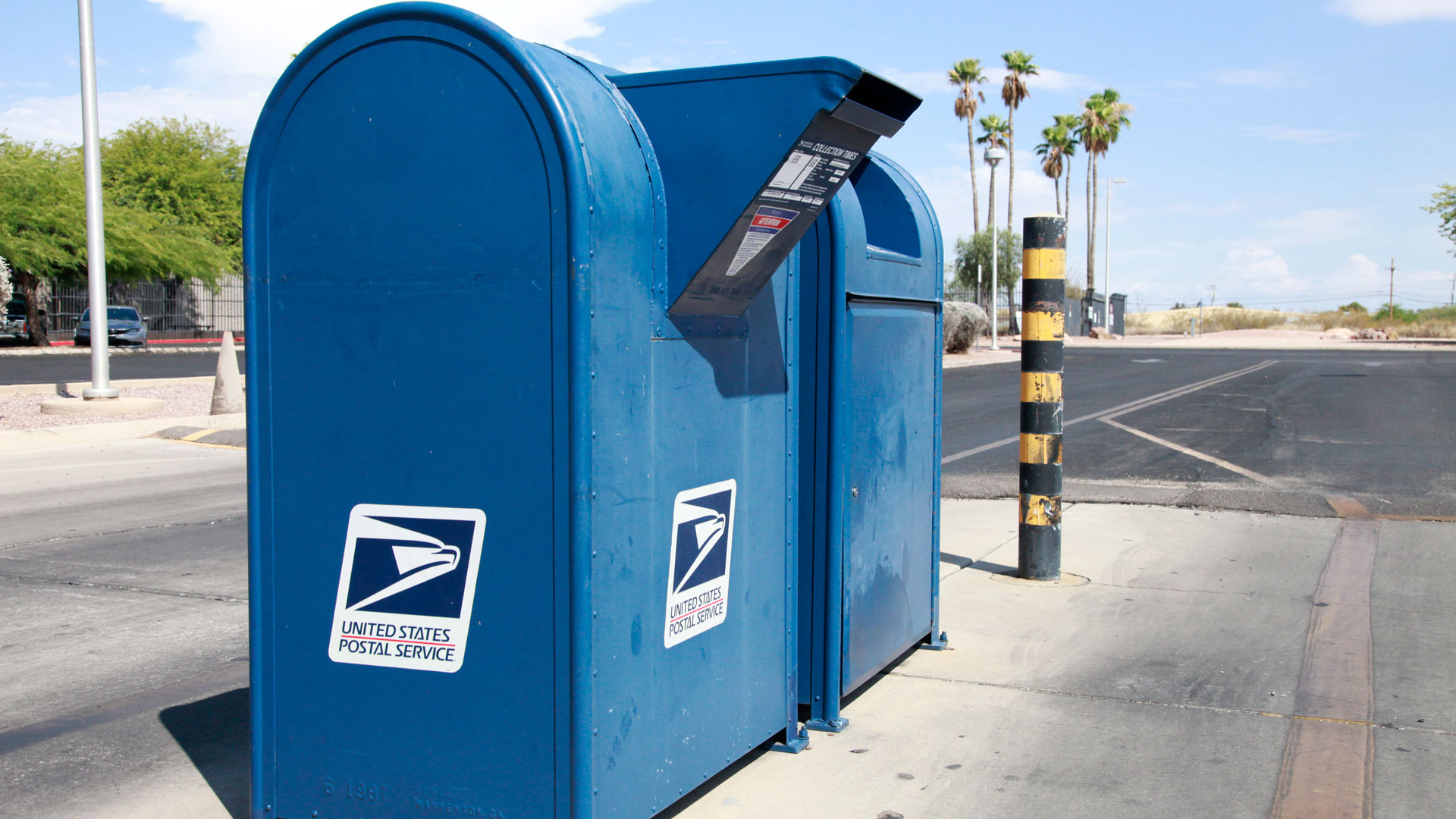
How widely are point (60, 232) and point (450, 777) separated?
38734 mm

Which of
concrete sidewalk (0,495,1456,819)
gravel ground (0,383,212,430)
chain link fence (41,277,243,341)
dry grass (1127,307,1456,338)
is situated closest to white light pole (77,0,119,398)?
gravel ground (0,383,212,430)

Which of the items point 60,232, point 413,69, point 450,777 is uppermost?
point 60,232

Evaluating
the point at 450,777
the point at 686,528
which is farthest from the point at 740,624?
the point at 450,777

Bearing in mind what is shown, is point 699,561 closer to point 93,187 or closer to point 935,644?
point 935,644

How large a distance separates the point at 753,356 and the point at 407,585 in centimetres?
118

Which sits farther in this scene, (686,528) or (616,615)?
(686,528)

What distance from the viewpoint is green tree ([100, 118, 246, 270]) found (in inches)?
1813

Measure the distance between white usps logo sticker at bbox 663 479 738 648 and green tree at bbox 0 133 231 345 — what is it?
118ft

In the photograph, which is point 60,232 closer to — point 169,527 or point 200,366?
point 200,366

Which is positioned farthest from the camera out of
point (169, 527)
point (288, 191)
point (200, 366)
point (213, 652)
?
point (200, 366)

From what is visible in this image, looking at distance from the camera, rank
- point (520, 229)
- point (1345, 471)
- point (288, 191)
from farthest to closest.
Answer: point (1345, 471)
point (288, 191)
point (520, 229)

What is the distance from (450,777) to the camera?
279 centimetres

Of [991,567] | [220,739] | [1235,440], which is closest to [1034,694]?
[991,567]

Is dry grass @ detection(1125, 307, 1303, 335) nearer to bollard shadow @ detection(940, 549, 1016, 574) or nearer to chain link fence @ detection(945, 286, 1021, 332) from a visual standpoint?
chain link fence @ detection(945, 286, 1021, 332)
